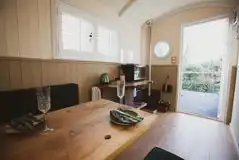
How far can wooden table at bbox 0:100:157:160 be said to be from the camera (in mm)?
588

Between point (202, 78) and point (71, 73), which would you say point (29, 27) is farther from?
point (202, 78)

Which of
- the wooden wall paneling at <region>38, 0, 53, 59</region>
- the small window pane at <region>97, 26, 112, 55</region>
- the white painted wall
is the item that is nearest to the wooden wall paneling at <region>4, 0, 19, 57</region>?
the white painted wall

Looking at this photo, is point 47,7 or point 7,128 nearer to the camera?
point 7,128

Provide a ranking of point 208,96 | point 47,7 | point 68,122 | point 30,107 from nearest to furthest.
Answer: point 68,122
point 30,107
point 47,7
point 208,96

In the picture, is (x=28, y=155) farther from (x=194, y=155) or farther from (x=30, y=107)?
(x=194, y=155)

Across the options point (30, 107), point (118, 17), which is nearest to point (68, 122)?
point (30, 107)

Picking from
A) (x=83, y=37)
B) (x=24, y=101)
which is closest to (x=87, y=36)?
(x=83, y=37)

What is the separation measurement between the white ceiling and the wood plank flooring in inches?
96.3

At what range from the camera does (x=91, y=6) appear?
2424 mm

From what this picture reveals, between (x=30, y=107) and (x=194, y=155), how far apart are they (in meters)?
2.11

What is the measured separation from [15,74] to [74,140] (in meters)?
1.36

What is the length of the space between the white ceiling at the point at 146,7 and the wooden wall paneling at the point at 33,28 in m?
1.19

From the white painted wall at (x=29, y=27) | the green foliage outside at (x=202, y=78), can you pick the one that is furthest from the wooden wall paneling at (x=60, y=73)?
the green foliage outside at (x=202, y=78)

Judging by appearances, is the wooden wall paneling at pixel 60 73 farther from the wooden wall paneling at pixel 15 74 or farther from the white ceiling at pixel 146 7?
the white ceiling at pixel 146 7
